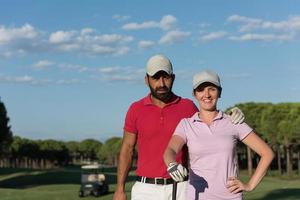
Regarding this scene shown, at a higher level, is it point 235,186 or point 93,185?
point 235,186

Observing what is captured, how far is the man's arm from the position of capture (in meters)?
6.55

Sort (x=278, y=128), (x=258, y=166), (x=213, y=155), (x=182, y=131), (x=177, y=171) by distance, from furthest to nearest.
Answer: (x=278, y=128), (x=182, y=131), (x=213, y=155), (x=258, y=166), (x=177, y=171)

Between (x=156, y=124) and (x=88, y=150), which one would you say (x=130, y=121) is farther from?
(x=88, y=150)

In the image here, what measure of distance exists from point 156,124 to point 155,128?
0.04 m

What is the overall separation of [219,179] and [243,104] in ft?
243

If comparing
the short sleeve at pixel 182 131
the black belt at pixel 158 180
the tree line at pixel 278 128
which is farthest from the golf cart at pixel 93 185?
the tree line at pixel 278 128

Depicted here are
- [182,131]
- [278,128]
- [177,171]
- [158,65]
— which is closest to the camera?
[177,171]

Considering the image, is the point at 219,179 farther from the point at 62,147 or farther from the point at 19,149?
the point at 62,147

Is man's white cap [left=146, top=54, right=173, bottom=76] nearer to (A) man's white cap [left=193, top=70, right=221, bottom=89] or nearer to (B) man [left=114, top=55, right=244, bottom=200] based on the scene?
(B) man [left=114, top=55, right=244, bottom=200]

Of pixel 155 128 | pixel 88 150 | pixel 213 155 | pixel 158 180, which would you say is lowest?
pixel 158 180

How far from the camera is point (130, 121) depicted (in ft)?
21.1

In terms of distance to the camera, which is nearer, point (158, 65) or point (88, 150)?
point (158, 65)

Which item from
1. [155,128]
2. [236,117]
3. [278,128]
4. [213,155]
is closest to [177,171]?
[213,155]

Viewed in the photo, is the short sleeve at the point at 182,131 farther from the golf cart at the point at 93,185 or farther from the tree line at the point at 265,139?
the tree line at the point at 265,139
